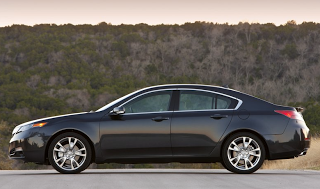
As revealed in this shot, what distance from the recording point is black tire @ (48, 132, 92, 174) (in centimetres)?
1170

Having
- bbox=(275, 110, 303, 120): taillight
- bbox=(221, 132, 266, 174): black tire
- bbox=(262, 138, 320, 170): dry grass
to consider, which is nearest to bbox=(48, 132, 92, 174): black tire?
bbox=(221, 132, 266, 174): black tire

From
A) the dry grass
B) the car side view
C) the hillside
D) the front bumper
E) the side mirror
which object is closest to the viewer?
the side mirror

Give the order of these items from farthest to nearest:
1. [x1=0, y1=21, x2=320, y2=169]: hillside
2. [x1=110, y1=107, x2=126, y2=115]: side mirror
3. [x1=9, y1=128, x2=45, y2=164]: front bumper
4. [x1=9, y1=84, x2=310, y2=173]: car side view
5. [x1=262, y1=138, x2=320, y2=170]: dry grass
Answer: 1. [x1=0, y1=21, x2=320, y2=169]: hillside
2. [x1=262, y1=138, x2=320, y2=170]: dry grass
3. [x1=9, y1=128, x2=45, y2=164]: front bumper
4. [x1=9, y1=84, x2=310, y2=173]: car side view
5. [x1=110, y1=107, x2=126, y2=115]: side mirror

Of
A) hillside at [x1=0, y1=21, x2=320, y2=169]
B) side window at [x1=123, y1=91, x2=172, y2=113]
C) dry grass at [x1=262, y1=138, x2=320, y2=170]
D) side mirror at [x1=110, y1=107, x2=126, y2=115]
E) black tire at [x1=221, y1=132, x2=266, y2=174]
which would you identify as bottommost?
dry grass at [x1=262, y1=138, x2=320, y2=170]

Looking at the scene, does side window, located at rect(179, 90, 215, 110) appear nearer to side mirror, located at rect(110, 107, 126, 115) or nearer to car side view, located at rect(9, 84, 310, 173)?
car side view, located at rect(9, 84, 310, 173)

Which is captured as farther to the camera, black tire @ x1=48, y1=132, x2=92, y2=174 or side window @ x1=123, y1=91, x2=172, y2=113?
side window @ x1=123, y1=91, x2=172, y2=113

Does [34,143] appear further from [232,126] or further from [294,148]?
[294,148]

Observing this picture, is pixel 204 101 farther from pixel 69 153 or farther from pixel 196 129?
pixel 69 153

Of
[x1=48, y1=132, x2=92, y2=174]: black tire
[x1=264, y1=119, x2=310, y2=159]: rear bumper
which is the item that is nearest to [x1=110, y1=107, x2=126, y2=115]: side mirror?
[x1=48, y1=132, x2=92, y2=174]: black tire

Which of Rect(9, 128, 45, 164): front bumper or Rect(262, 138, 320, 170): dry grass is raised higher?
Rect(9, 128, 45, 164): front bumper

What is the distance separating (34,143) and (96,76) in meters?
80.7

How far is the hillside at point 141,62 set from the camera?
268ft

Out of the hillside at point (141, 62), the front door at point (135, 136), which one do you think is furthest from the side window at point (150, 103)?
the hillside at point (141, 62)

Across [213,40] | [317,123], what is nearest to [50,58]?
[213,40]
